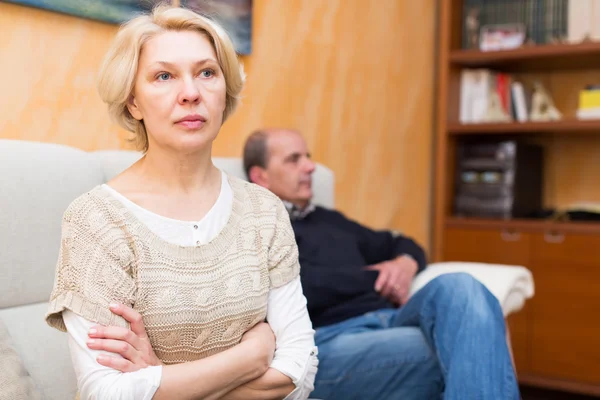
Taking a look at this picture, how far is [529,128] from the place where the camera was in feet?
10.1

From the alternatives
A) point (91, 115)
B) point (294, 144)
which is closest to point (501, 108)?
point (294, 144)

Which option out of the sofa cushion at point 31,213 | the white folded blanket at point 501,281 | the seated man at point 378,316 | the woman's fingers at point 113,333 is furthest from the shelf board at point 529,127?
the woman's fingers at point 113,333

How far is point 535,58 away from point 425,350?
1.92m

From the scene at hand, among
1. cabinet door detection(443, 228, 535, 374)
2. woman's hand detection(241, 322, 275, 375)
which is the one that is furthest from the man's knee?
cabinet door detection(443, 228, 535, 374)

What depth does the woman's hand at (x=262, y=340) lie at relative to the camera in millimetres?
1209

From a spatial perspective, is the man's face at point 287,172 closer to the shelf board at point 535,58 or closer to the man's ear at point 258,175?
the man's ear at point 258,175

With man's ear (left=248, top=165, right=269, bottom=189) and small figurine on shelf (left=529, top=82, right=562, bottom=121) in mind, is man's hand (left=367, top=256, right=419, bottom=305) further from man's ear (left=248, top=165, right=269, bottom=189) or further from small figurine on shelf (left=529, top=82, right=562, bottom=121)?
small figurine on shelf (left=529, top=82, right=562, bottom=121)

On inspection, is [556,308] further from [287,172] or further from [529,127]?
[287,172]

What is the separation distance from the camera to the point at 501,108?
3221 mm

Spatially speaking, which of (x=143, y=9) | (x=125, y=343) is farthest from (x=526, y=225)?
(x=125, y=343)

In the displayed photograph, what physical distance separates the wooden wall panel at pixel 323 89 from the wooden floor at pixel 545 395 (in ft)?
2.79

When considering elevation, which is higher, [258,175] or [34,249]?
[258,175]

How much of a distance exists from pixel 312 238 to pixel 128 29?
0.97 metres

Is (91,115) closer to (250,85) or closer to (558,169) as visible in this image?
(250,85)
